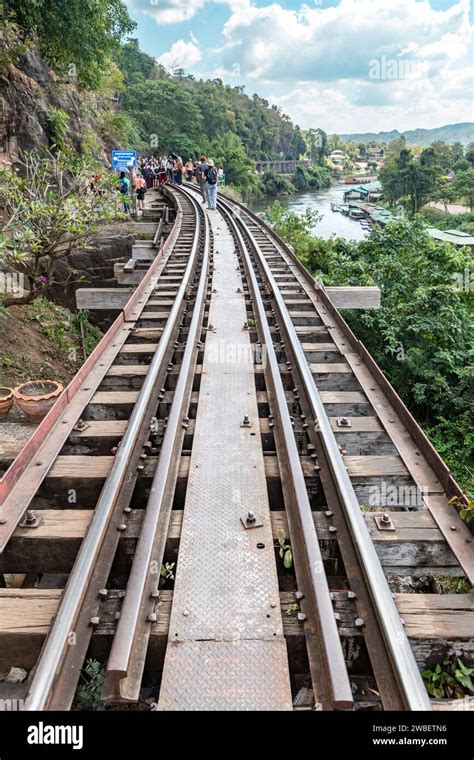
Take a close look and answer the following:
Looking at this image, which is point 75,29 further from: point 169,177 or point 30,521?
point 30,521

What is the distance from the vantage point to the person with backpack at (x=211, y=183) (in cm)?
1554

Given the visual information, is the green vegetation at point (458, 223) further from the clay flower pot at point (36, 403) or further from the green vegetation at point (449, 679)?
the green vegetation at point (449, 679)

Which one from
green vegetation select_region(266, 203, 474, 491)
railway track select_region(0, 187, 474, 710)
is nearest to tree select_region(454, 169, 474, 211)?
green vegetation select_region(266, 203, 474, 491)

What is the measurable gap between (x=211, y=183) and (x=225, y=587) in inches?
603

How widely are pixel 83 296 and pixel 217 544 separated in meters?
6.21

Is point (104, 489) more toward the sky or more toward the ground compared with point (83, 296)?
more toward the ground

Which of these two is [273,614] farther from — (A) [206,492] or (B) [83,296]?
(B) [83,296]

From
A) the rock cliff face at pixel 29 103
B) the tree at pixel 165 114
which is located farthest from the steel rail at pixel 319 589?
the tree at pixel 165 114

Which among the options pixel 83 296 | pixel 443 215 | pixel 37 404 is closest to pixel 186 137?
pixel 443 215

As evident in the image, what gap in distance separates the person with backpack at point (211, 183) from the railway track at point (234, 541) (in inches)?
469

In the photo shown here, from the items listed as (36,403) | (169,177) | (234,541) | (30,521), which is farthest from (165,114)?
(234,541)

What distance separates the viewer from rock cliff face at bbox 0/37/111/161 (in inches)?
552

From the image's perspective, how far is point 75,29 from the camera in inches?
600

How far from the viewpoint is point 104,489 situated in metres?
3.13
